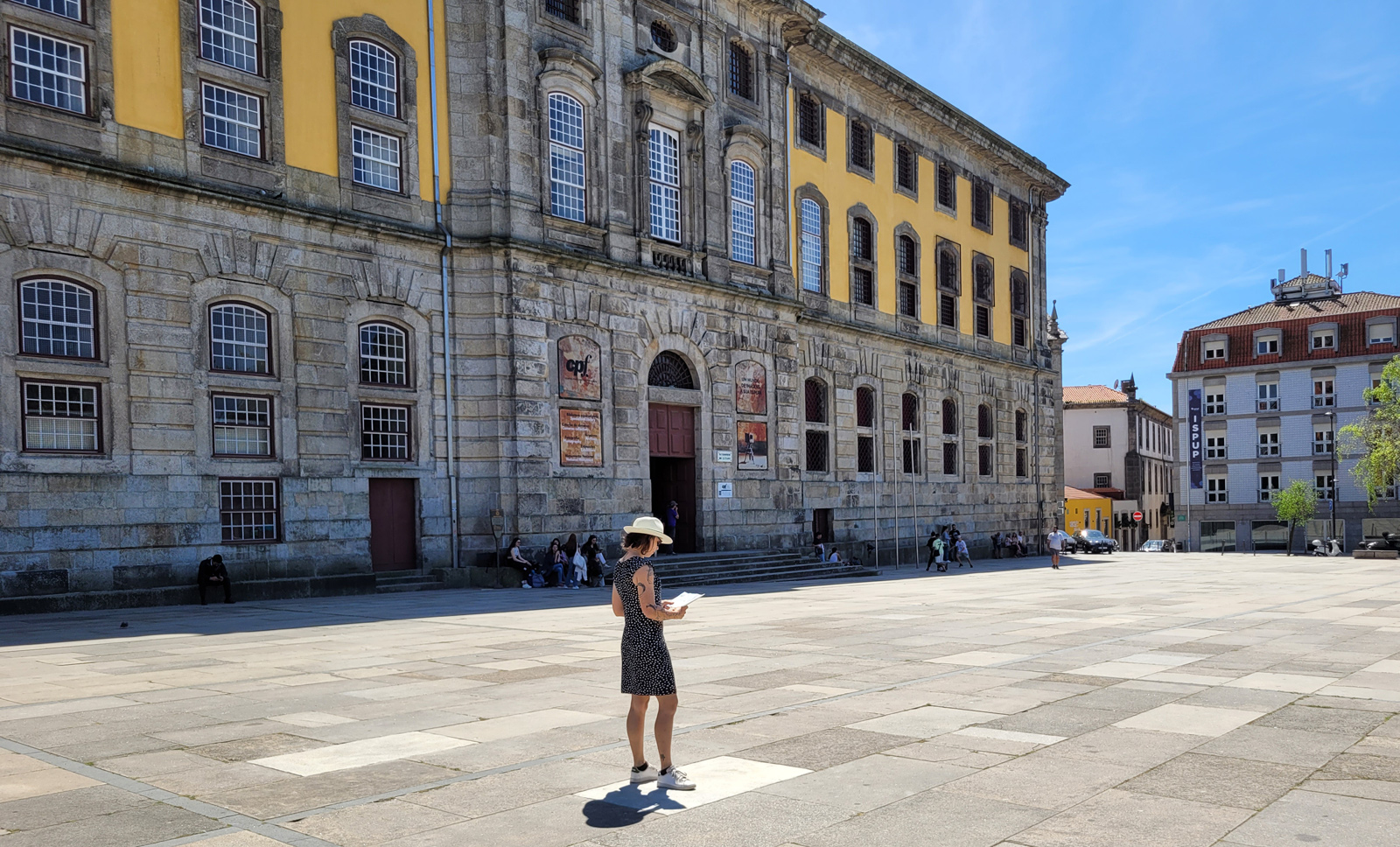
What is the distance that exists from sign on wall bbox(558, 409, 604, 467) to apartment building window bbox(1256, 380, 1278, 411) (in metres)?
58.4

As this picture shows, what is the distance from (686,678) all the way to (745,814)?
5.13m

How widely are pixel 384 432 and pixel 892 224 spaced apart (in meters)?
25.3

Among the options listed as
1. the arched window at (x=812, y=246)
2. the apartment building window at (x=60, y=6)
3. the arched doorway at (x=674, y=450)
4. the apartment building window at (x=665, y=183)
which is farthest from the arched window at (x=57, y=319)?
the arched window at (x=812, y=246)

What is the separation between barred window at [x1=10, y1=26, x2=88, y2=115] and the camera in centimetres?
2066

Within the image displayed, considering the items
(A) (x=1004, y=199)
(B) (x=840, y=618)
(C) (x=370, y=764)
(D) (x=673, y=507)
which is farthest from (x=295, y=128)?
(A) (x=1004, y=199)

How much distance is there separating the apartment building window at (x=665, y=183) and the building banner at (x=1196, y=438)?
53.7 meters

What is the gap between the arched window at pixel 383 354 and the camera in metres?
26.0

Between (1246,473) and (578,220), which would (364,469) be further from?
(1246,473)

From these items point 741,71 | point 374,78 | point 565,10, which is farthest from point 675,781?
point 741,71

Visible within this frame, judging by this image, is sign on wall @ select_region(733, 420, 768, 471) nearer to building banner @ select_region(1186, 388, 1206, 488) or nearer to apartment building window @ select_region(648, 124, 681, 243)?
apartment building window @ select_region(648, 124, 681, 243)

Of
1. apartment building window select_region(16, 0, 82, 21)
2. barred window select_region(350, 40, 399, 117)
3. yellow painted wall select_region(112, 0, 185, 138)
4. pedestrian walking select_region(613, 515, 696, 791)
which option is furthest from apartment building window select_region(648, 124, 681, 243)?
pedestrian walking select_region(613, 515, 696, 791)

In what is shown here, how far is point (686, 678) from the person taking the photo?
473 inches

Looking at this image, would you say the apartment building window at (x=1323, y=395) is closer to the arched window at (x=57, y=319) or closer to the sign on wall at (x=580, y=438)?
the sign on wall at (x=580, y=438)

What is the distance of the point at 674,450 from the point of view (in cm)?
3250
